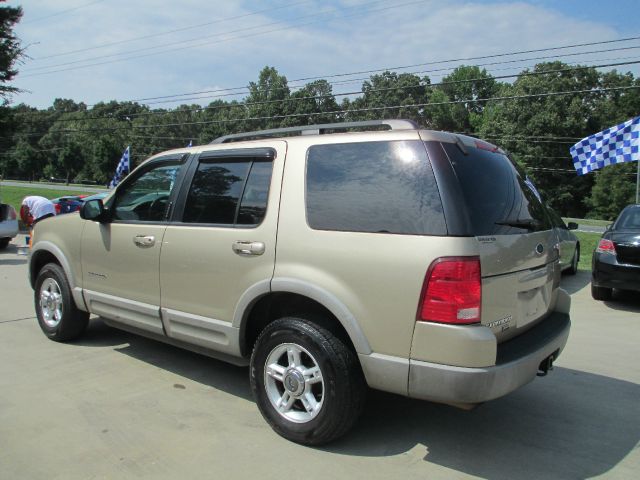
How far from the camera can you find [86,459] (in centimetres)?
309

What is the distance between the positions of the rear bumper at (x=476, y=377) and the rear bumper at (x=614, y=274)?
507 centimetres

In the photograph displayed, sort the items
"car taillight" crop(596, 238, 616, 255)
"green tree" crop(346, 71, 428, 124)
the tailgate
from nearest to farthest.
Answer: the tailgate → "car taillight" crop(596, 238, 616, 255) → "green tree" crop(346, 71, 428, 124)

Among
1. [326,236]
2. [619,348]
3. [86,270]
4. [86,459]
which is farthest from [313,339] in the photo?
[619,348]

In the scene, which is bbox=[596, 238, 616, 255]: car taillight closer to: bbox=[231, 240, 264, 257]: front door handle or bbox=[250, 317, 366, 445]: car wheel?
bbox=[250, 317, 366, 445]: car wheel

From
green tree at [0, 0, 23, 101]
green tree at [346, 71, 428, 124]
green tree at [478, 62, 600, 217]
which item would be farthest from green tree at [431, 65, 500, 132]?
green tree at [0, 0, 23, 101]

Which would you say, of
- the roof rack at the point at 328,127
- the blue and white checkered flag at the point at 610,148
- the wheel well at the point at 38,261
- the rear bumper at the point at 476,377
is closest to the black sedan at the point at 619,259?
the blue and white checkered flag at the point at 610,148

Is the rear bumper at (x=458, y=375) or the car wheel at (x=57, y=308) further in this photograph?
the car wheel at (x=57, y=308)

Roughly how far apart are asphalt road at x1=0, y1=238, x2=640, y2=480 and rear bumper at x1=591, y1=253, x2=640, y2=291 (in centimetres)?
244

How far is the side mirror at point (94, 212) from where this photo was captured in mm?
4598

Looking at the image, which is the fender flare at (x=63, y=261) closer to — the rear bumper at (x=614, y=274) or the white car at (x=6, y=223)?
the rear bumper at (x=614, y=274)

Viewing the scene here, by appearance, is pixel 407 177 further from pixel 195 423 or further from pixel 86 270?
pixel 86 270

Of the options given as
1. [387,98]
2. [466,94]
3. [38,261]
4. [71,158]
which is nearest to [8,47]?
[38,261]

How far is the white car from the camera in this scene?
40.8 ft

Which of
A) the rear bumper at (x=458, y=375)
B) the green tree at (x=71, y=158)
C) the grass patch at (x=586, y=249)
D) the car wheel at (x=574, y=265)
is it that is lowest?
the grass patch at (x=586, y=249)
